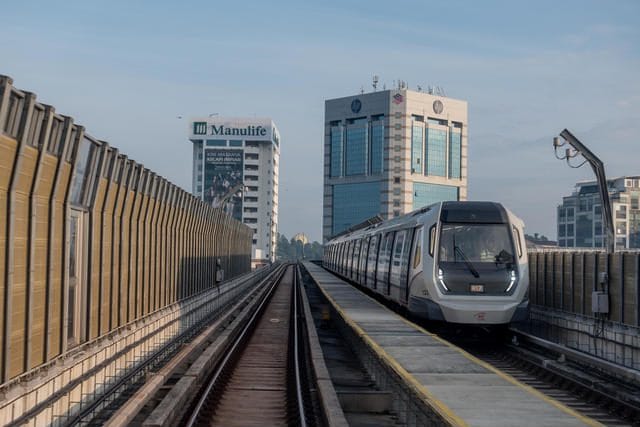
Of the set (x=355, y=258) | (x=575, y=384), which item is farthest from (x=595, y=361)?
(x=355, y=258)

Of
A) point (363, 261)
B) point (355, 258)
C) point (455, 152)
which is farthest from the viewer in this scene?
point (455, 152)

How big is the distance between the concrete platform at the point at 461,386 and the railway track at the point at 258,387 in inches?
66.1

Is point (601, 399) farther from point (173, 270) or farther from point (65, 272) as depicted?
point (173, 270)

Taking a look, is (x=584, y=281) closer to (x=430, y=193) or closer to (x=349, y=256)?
(x=349, y=256)

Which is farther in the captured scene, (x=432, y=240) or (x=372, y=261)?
(x=372, y=261)

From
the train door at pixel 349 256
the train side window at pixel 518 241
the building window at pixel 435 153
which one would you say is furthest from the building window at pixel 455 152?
the train side window at pixel 518 241

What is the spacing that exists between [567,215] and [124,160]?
509 feet

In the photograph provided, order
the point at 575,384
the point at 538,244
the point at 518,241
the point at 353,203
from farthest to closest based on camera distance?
the point at 353,203, the point at 538,244, the point at 518,241, the point at 575,384

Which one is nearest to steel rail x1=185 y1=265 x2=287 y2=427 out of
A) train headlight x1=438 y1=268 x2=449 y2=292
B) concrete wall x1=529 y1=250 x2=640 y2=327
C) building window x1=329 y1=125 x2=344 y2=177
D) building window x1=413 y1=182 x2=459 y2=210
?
train headlight x1=438 y1=268 x2=449 y2=292

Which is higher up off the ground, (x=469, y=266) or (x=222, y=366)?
(x=469, y=266)

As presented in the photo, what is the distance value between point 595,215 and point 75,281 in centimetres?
15006

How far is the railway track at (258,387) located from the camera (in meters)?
12.3

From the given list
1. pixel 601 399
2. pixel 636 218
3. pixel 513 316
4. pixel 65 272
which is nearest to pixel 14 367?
pixel 65 272

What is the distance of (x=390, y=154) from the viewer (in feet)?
587
